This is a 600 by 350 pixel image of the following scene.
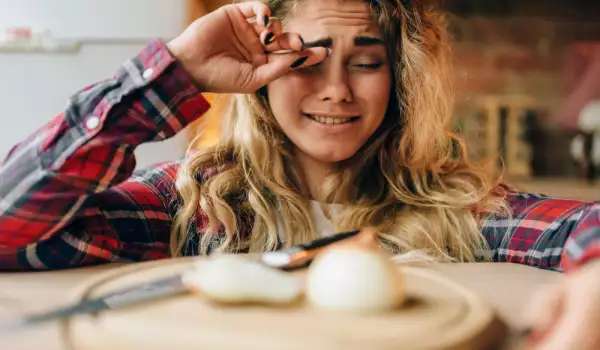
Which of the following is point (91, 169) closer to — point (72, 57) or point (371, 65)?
point (371, 65)

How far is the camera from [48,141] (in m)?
0.95

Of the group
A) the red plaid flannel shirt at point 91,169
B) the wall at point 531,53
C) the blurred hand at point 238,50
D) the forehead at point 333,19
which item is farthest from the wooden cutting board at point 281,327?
the wall at point 531,53

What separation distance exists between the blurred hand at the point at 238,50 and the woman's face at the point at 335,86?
0.04m

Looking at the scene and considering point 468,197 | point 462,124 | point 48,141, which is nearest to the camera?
point 48,141

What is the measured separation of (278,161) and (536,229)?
0.49 meters

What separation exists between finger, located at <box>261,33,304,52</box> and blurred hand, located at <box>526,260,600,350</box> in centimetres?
66

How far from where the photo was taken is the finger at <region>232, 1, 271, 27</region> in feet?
3.49

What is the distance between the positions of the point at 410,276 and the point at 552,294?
0.52ft

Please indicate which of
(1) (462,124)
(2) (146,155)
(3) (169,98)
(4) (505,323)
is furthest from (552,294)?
(1) (462,124)

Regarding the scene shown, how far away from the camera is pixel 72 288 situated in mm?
719

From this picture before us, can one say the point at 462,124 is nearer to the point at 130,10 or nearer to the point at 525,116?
the point at 525,116

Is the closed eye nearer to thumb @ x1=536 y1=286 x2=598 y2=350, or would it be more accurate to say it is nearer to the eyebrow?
the eyebrow

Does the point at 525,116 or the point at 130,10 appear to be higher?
the point at 130,10

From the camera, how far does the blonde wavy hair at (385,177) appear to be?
3.83 feet
